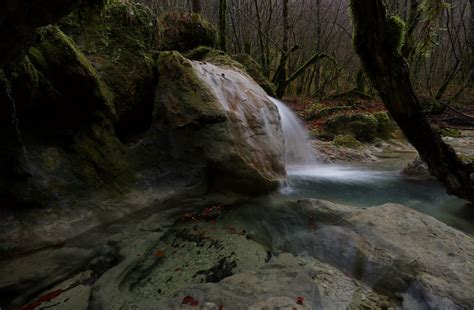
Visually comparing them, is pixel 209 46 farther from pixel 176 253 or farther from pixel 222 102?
pixel 176 253

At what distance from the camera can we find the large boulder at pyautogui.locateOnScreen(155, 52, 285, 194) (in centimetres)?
450

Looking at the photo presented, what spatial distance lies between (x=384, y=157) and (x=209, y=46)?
6.41 meters

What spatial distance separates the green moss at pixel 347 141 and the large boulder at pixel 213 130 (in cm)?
528

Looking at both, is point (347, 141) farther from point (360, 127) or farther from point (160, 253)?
point (160, 253)

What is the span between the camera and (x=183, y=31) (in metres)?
7.82

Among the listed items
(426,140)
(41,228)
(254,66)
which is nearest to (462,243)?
(426,140)

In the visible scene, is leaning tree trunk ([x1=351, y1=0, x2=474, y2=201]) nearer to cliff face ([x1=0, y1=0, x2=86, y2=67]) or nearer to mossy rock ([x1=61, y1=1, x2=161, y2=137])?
cliff face ([x1=0, y1=0, x2=86, y2=67])

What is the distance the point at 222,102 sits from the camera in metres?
4.87

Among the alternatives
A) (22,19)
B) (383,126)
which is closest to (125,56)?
(22,19)

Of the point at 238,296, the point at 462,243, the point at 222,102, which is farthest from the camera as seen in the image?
the point at 222,102

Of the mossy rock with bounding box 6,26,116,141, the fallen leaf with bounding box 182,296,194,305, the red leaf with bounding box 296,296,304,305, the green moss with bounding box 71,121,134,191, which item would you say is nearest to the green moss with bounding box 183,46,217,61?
the mossy rock with bounding box 6,26,116,141

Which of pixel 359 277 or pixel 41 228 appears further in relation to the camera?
pixel 41 228

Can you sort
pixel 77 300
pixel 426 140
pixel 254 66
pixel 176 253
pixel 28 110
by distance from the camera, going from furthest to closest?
pixel 254 66 < pixel 426 140 < pixel 28 110 < pixel 176 253 < pixel 77 300

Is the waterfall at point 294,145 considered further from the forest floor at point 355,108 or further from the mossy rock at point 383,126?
the mossy rock at point 383,126
